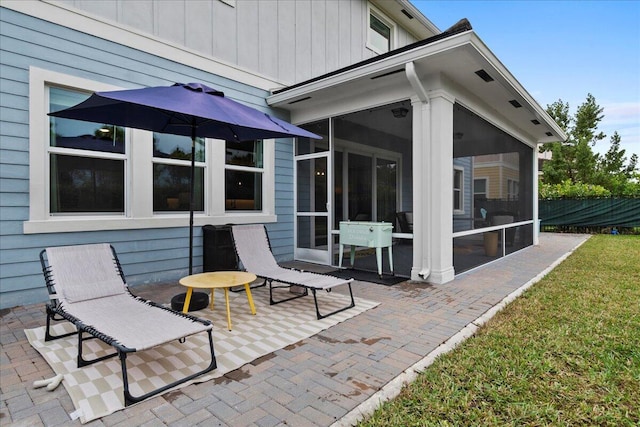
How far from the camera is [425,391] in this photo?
86.4 inches

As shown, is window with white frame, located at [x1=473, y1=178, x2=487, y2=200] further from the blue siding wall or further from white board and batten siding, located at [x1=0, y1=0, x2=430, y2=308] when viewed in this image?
the blue siding wall

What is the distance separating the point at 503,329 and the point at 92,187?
16.8 ft

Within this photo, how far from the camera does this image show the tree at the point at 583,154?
21281 mm

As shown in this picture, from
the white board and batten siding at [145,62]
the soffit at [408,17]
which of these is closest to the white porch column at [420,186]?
the white board and batten siding at [145,62]

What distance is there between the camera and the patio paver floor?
1.94m

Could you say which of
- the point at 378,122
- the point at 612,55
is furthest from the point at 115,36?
the point at 612,55

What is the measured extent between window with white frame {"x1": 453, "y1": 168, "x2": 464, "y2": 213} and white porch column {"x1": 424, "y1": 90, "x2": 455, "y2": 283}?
1.41 feet

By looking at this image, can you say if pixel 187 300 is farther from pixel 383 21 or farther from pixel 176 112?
pixel 383 21

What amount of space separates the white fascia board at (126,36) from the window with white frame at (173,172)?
4.07ft

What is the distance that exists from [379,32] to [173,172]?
7752 mm

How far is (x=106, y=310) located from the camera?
287cm

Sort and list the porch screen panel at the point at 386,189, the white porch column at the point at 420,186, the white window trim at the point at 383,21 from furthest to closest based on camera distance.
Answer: the white window trim at the point at 383,21 → the porch screen panel at the point at 386,189 → the white porch column at the point at 420,186

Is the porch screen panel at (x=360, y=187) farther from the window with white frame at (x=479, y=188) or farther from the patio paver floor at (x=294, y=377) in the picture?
the patio paver floor at (x=294, y=377)

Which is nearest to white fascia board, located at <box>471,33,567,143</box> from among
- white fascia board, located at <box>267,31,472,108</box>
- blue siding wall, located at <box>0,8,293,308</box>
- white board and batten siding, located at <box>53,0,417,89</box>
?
white fascia board, located at <box>267,31,472,108</box>
